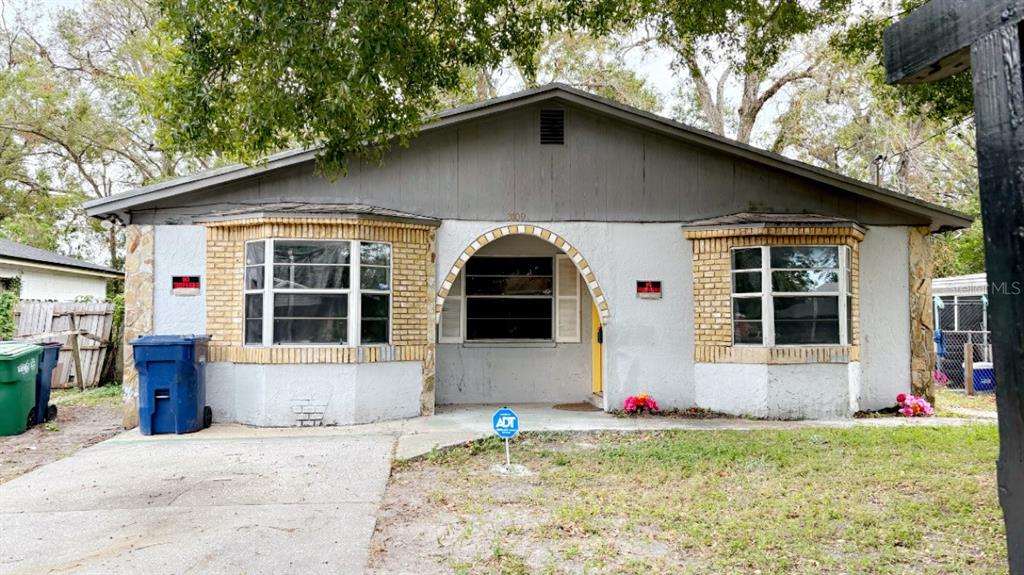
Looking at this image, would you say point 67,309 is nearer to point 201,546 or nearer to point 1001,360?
point 201,546

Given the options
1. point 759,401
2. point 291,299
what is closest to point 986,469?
point 759,401

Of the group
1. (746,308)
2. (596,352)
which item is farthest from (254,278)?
(746,308)

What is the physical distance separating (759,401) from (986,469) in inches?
132

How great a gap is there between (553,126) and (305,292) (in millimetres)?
4294

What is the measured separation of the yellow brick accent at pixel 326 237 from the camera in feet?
29.9

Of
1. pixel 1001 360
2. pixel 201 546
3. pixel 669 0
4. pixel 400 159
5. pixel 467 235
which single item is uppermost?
pixel 669 0

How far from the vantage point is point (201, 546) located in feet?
15.4

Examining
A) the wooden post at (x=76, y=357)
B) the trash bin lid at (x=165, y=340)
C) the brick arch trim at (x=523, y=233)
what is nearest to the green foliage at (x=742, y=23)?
the brick arch trim at (x=523, y=233)

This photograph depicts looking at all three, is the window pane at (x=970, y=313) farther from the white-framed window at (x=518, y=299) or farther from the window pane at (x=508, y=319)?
the window pane at (x=508, y=319)

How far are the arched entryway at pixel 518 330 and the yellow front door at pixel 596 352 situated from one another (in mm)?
16

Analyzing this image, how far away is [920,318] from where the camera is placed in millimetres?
10602

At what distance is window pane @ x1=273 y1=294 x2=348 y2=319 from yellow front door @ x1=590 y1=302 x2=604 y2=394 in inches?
166

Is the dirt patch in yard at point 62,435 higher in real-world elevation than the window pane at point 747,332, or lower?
lower

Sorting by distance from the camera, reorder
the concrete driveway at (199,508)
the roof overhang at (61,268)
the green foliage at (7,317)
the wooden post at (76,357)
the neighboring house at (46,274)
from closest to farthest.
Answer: the concrete driveway at (199,508)
the wooden post at (76,357)
the green foliage at (7,317)
the roof overhang at (61,268)
the neighboring house at (46,274)
